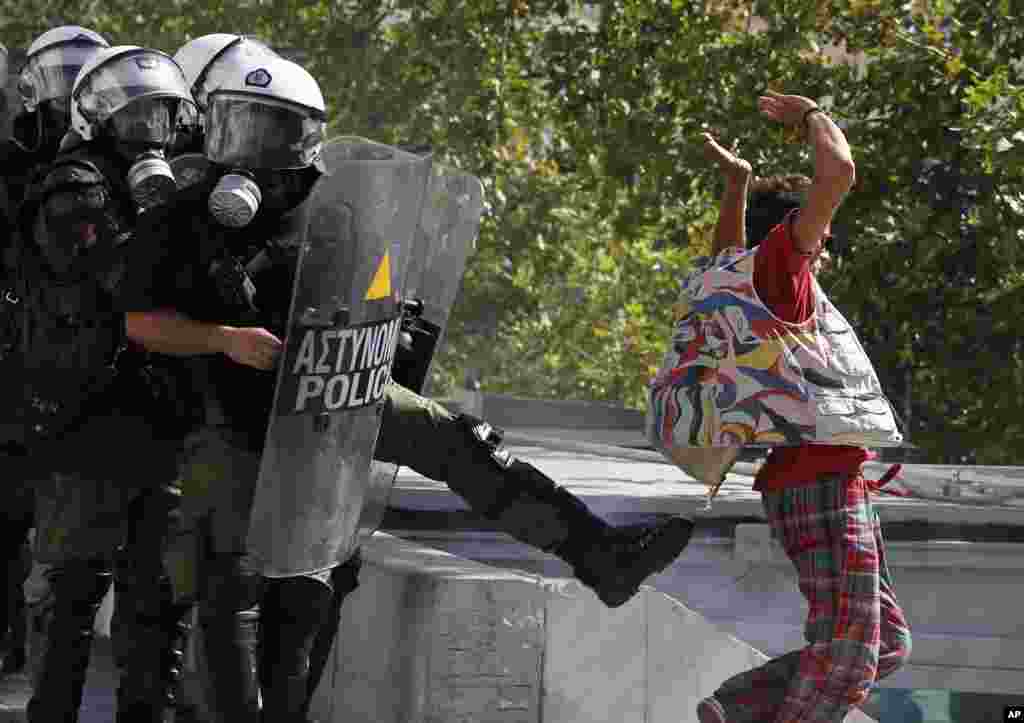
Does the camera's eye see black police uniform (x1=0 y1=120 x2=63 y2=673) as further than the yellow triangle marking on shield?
Yes

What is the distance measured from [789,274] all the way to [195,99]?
Answer: 1.78 meters

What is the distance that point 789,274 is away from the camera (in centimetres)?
439

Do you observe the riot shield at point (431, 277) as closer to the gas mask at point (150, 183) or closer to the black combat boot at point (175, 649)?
the black combat boot at point (175, 649)

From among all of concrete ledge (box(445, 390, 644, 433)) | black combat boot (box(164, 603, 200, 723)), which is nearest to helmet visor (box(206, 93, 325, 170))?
black combat boot (box(164, 603, 200, 723))

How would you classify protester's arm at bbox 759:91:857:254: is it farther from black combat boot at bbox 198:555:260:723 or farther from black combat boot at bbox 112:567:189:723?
black combat boot at bbox 112:567:189:723

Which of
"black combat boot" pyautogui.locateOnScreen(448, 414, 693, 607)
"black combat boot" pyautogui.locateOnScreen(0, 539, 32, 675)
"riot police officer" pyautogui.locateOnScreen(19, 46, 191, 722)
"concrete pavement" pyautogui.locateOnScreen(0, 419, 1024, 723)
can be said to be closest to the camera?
"riot police officer" pyautogui.locateOnScreen(19, 46, 191, 722)

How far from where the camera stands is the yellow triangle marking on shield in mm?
4191

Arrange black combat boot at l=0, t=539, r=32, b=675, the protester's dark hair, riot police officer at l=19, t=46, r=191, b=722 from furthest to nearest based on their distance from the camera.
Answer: black combat boot at l=0, t=539, r=32, b=675 → the protester's dark hair → riot police officer at l=19, t=46, r=191, b=722

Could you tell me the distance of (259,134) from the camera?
4.21 metres

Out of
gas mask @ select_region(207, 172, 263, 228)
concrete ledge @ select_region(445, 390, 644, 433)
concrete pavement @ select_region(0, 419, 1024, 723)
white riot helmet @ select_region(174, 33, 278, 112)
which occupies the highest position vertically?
gas mask @ select_region(207, 172, 263, 228)

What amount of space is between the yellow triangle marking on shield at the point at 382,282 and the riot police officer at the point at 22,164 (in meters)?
1.02

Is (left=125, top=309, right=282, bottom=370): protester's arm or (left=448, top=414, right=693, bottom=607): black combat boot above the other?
(left=125, top=309, right=282, bottom=370): protester's arm

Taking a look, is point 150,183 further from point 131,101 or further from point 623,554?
point 623,554

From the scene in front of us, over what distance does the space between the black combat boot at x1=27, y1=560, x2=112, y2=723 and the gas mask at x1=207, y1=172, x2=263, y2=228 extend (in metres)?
1.01
